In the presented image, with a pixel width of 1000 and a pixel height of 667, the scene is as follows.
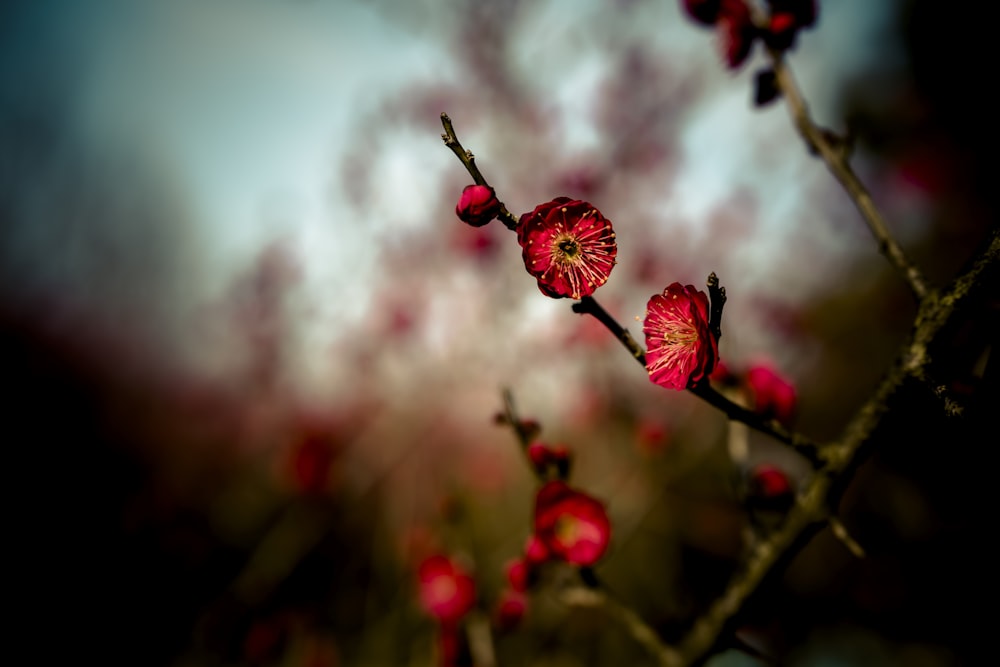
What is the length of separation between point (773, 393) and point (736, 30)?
777 millimetres

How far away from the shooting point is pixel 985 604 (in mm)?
2146

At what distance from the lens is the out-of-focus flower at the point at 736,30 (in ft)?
3.34

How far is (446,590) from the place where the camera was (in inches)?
57.8

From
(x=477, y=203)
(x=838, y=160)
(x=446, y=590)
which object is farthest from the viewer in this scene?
(x=446, y=590)

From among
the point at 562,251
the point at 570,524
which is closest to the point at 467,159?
the point at 562,251

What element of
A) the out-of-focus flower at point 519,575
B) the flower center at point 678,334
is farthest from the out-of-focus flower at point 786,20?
the out-of-focus flower at point 519,575

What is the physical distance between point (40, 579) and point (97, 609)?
0.33m

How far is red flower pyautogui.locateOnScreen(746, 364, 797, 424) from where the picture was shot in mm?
1111

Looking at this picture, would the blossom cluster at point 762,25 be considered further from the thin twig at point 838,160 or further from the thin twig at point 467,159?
the thin twig at point 467,159

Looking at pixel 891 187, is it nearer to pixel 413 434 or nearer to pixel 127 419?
pixel 413 434

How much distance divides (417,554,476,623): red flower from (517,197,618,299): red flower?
1.14 metres

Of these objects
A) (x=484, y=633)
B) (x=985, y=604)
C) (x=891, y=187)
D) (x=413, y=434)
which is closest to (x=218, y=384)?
(x=413, y=434)

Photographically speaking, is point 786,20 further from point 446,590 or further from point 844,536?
point 446,590

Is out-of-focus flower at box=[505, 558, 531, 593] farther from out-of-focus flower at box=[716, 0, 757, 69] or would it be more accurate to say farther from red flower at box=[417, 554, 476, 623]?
out-of-focus flower at box=[716, 0, 757, 69]
